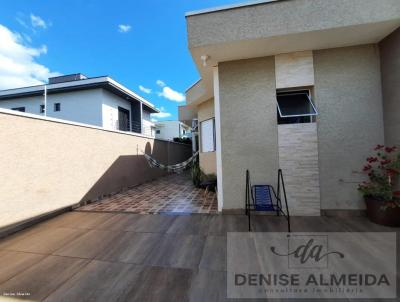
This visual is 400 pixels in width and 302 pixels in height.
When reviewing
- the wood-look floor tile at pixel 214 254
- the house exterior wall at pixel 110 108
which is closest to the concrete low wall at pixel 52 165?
the wood-look floor tile at pixel 214 254

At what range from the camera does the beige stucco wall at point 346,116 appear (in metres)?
3.65

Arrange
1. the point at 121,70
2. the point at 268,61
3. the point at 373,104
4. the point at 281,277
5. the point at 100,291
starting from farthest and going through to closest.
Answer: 1. the point at 121,70
2. the point at 268,61
3. the point at 373,104
4. the point at 281,277
5. the point at 100,291

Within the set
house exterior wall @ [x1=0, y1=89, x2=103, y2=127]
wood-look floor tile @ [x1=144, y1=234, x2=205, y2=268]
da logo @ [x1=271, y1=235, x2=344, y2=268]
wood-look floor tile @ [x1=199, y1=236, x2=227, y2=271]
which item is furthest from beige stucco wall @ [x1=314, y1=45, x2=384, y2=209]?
house exterior wall @ [x1=0, y1=89, x2=103, y2=127]

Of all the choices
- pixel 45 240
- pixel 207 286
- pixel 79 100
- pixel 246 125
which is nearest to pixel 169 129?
pixel 79 100

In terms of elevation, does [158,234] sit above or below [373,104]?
below

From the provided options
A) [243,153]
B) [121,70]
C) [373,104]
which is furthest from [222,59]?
[121,70]

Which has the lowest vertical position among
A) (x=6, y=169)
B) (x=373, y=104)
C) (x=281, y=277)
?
(x=281, y=277)

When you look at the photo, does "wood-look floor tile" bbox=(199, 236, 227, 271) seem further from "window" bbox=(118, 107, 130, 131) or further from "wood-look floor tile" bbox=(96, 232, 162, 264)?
"window" bbox=(118, 107, 130, 131)

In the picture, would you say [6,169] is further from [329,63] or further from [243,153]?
[329,63]

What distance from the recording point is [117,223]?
377 cm

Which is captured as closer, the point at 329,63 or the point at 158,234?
the point at 158,234

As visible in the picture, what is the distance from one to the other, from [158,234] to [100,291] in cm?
136

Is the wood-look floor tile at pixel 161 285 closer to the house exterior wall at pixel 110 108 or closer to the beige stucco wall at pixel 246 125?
the beige stucco wall at pixel 246 125
